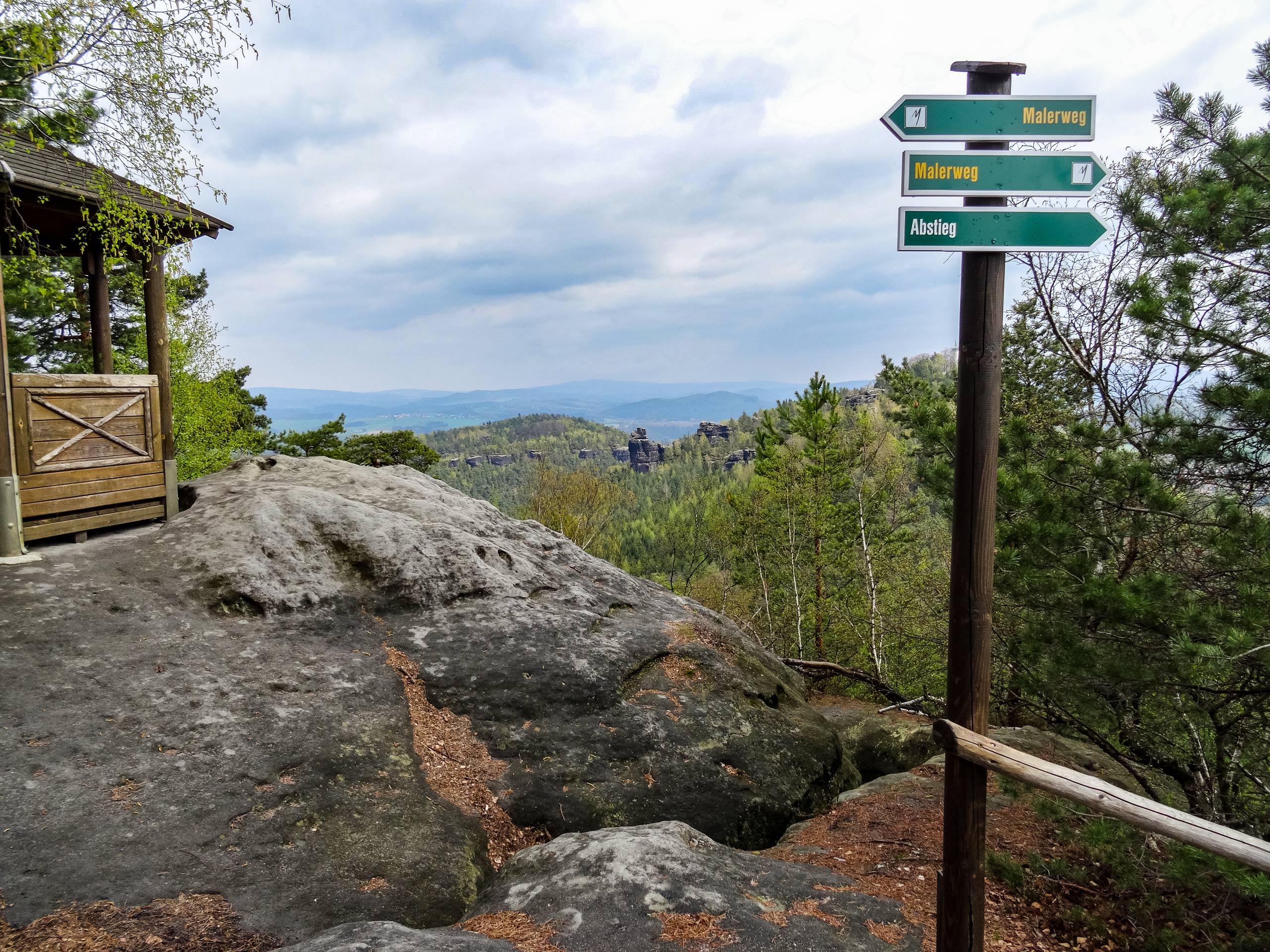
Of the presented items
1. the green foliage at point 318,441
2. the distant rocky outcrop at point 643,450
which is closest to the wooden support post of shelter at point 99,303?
the green foliage at point 318,441

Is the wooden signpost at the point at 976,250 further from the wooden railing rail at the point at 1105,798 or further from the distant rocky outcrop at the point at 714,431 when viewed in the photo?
the distant rocky outcrop at the point at 714,431

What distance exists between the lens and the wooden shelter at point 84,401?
7.57 m

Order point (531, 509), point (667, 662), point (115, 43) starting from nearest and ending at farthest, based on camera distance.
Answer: point (115, 43), point (667, 662), point (531, 509)

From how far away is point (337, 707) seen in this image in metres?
6.38

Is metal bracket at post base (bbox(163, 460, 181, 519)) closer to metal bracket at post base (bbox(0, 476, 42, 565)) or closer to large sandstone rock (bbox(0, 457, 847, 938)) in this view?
large sandstone rock (bbox(0, 457, 847, 938))

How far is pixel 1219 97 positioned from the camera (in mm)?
5254

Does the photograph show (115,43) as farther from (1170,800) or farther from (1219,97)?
(1170,800)

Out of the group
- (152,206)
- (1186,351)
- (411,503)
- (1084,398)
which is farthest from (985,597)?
(152,206)

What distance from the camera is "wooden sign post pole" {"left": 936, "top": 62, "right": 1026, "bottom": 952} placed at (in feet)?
12.6

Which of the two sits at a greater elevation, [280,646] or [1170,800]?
[280,646]

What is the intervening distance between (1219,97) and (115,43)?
34.8 feet

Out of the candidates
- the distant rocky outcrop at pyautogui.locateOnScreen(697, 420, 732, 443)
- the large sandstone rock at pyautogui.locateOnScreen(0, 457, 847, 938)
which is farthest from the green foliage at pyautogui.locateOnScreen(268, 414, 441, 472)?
the distant rocky outcrop at pyautogui.locateOnScreen(697, 420, 732, 443)

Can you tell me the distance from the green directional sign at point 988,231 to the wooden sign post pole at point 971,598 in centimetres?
25

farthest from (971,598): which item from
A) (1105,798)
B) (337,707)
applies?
(337,707)
